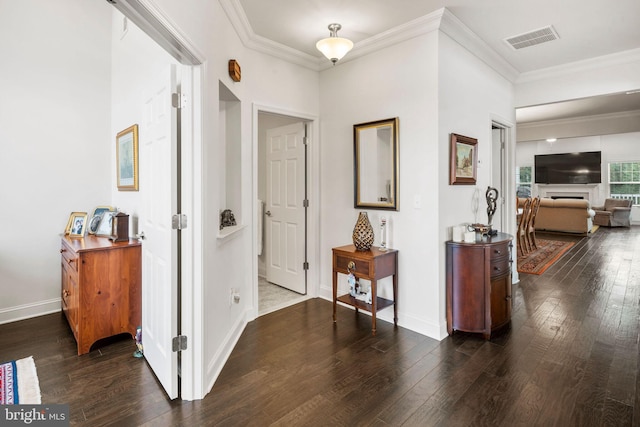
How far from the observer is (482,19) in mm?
2928

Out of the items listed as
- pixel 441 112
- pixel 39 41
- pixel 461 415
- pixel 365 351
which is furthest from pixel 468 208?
pixel 39 41

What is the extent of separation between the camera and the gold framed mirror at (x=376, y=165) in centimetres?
318

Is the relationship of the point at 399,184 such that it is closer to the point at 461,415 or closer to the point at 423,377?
the point at 423,377

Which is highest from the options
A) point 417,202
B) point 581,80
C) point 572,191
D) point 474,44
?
point 474,44

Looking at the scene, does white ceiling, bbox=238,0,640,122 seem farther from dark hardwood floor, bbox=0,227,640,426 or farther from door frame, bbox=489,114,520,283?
dark hardwood floor, bbox=0,227,640,426

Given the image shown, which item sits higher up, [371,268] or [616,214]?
[616,214]

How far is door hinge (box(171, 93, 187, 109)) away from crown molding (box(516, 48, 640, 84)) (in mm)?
4185

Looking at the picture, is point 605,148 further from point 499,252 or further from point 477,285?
point 477,285

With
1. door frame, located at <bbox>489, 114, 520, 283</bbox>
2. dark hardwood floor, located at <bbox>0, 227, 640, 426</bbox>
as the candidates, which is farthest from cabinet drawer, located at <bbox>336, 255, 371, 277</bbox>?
door frame, located at <bbox>489, 114, 520, 283</bbox>

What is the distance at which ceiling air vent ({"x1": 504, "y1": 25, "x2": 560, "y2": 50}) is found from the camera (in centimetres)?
316

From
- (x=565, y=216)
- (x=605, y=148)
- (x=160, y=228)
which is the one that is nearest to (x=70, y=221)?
(x=160, y=228)

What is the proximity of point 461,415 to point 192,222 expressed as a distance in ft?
6.18

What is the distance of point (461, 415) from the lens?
1.89m

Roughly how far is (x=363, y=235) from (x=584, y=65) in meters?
3.34
